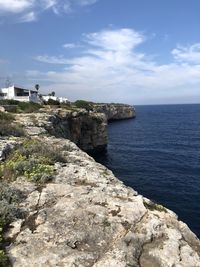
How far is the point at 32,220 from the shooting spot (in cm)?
1173

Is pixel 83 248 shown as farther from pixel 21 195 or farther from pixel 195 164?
pixel 195 164

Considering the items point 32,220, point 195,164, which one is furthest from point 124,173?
point 32,220

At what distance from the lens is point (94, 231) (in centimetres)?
1116

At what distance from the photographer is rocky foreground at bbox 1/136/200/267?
32.2ft

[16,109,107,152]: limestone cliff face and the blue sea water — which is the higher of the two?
[16,109,107,152]: limestone cliff face

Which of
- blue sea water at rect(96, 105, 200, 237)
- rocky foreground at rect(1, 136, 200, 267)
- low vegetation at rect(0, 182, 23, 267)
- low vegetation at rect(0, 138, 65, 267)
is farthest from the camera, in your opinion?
blue sea water at rect(96, 105, 200, 237)

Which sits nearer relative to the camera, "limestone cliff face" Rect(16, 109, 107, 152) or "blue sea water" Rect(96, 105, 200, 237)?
"blue sea water" Rect(96, 105, 200, 237)

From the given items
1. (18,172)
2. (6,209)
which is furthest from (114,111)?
(6,209)

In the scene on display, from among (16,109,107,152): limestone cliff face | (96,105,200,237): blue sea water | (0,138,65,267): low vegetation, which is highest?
(0,138,65,267): low vegetation

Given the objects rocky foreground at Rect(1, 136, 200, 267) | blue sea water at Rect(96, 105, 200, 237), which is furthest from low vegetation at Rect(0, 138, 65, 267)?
blue sea water at Rect(96, 105, 200, 237)

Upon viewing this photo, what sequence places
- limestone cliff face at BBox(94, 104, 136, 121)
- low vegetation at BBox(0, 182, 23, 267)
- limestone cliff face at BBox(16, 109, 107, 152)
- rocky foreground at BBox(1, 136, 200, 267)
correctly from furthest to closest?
limestone cliff face at BBox(94, 104, 136, 121)
limestone cliff face at BBox(16, 109, 107, 152)
rocky foreground at BBox(1, 136, 200, 267)
low vegetation at BBox(0, 182, 23, 267)

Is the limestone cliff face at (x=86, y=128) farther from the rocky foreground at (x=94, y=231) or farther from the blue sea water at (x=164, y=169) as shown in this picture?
the rocky foreground at (x=94, y=231)

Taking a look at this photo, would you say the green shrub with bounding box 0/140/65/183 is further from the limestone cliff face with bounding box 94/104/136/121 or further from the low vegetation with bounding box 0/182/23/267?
the limestone cliff face with bounding box 94/104/136/121

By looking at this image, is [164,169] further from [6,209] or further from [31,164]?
[6,209]
